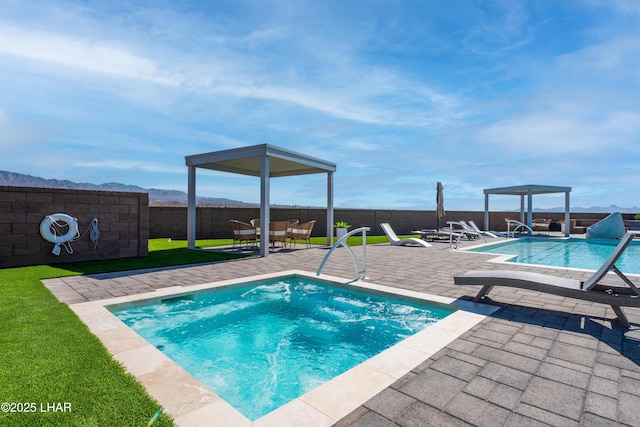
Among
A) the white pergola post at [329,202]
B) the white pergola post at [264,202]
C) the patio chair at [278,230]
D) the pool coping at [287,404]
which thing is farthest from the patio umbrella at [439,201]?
the pool coping at [287,404]

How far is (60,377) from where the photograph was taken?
2.19 m

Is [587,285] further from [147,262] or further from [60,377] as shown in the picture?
Result: [147,262]

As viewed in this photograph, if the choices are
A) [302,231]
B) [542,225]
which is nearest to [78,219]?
[302,231]

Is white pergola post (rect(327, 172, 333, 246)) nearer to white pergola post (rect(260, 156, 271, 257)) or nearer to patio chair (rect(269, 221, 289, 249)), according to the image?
patio chair (rect(269, 221, 289, 249))

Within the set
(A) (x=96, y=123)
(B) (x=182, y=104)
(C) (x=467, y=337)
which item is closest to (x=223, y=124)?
(B) (x=182, y=104)

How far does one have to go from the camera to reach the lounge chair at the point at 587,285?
337 centimetres

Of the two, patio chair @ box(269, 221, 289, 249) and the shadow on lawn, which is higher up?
patio chair @ box(269, 221, 289, 249)

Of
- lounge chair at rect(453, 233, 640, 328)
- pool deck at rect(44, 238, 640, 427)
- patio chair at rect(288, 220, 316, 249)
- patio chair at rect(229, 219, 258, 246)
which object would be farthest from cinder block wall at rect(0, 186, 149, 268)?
lounge chair at rect(453, 233, 640, 328)

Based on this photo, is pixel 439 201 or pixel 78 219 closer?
pixel 78 219

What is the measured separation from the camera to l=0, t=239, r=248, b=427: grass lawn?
1.77 metres

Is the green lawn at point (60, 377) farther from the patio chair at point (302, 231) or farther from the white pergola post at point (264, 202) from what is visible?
the patio chair at point (302, 231)

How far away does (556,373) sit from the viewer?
2.36 meters

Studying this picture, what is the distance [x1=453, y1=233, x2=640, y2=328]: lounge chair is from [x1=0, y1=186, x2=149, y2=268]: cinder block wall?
8.25 metres

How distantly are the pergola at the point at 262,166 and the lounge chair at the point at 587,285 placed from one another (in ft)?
20.2
